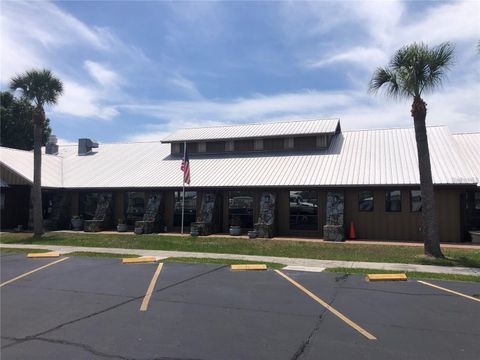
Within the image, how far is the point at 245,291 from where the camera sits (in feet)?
32.4

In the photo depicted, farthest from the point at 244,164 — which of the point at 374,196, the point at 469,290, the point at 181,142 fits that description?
the point at 469,290

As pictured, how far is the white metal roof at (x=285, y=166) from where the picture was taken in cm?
2090

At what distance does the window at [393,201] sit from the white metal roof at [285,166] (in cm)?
94

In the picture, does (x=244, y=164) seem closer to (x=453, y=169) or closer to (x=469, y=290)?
(x=453, y=169)

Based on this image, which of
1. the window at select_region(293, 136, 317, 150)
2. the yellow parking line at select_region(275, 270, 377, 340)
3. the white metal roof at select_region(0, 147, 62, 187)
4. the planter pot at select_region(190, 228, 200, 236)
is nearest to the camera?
the yellow parking line at select_region(275, 270, 377, 340)

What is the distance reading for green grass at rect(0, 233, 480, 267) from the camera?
15281mm

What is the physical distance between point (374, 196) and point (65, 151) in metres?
25.1

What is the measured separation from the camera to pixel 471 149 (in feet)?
76.5

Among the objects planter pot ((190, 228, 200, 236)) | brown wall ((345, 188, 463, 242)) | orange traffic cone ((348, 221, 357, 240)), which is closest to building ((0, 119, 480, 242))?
brown wall ((345, 188, 463, 242))

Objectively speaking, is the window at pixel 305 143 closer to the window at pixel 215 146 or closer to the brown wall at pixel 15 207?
the window at pixel 215 146

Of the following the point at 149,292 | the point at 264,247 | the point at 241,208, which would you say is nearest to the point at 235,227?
the point at 241,208

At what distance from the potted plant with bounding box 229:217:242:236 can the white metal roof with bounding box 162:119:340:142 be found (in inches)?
236

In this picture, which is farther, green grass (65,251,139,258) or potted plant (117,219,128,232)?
potted plant (117,219,128,232)

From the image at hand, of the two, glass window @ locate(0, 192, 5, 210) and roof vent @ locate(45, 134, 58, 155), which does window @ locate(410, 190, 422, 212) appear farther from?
roof vent @ locate(45, 134, 58, 155)
